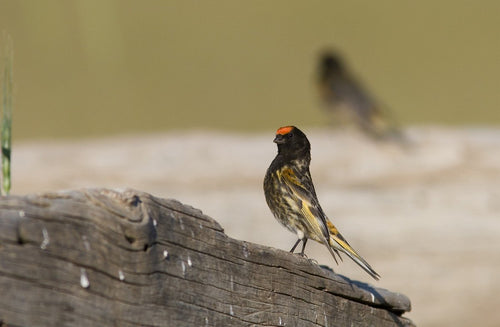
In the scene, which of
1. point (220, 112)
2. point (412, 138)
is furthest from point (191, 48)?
point (412, 138)

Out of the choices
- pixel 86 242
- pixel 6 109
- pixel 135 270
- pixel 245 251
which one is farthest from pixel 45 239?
pixel 6 109

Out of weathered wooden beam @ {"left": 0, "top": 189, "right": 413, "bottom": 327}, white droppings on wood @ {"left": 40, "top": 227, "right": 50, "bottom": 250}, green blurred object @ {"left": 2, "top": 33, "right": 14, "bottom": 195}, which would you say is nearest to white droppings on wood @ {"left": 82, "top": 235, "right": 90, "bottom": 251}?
weathered wooden beam @ {"left": 0, "top": 189, "right": 413, "bottom": 327}

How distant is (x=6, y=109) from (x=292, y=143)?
5.26 feet

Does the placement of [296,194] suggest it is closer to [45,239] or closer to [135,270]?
[135,270]

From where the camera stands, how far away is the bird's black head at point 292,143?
4121 millimetres

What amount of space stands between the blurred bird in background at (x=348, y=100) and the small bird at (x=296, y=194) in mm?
3654

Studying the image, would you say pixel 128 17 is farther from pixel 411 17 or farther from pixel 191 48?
pixel 411 17

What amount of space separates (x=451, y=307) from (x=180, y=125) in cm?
766

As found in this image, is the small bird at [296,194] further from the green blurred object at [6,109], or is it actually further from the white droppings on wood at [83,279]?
the white droppings on wood at [83,279]

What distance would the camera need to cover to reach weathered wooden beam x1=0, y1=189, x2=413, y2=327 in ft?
6.28

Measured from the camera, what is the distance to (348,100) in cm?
1084

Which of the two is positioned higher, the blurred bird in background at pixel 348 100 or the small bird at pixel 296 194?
the blurred bird in background at pixel 348 100

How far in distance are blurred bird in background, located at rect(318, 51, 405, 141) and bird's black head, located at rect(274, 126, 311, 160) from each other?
11.9ft

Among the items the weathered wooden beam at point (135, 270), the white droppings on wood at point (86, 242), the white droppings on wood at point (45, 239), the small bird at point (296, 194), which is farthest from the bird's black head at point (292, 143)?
the white droppings on wood at point (45, 239)
